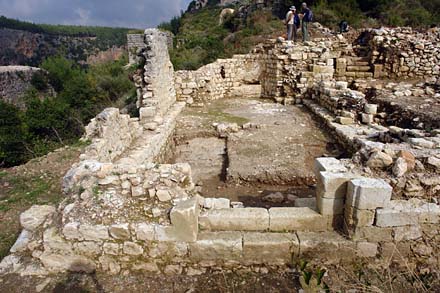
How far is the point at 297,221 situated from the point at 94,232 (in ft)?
7.57

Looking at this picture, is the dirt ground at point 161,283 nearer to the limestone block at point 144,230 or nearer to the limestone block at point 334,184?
the limestone block at point 144,230

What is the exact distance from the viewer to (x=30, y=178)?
578 cm

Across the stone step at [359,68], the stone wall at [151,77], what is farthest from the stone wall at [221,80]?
the stone step at [359,68]

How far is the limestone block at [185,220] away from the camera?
10.3ft

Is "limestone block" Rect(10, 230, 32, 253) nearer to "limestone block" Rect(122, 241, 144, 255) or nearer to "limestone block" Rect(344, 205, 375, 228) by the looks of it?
"limestone block" Rect(122, 241, 144, 255)

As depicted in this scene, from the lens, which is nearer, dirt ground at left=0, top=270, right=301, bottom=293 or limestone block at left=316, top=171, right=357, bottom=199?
dirt ground at left=0, top=270, right=301, bottom=293

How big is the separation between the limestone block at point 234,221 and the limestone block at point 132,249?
73 cm

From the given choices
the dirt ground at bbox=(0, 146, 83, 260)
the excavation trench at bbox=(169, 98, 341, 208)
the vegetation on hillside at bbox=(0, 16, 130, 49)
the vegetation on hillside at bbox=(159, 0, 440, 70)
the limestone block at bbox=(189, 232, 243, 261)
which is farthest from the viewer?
the vegetation on hillside at bbox=(0, 16, 130, 49)

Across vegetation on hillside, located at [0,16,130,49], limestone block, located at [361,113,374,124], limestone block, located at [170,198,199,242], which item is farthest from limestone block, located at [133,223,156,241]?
vegetation on hillside, located at [0,16,130,49]

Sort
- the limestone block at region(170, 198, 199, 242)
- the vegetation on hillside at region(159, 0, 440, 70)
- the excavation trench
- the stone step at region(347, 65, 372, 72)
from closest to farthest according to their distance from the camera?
the limestone block at region(170, 198, 199, 242)
the excavation trench
the stone step at region(347, 65, 372, 72)
the vegetation on hillside at region(159, 0, 440, 70)

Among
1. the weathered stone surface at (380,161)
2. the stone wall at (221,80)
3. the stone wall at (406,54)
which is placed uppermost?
the stone wall at (406,54)

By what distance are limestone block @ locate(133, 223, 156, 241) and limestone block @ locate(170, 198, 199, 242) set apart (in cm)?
25

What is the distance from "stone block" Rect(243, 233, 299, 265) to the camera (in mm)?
3256

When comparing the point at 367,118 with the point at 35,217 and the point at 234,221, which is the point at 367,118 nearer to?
the point at 234,221
